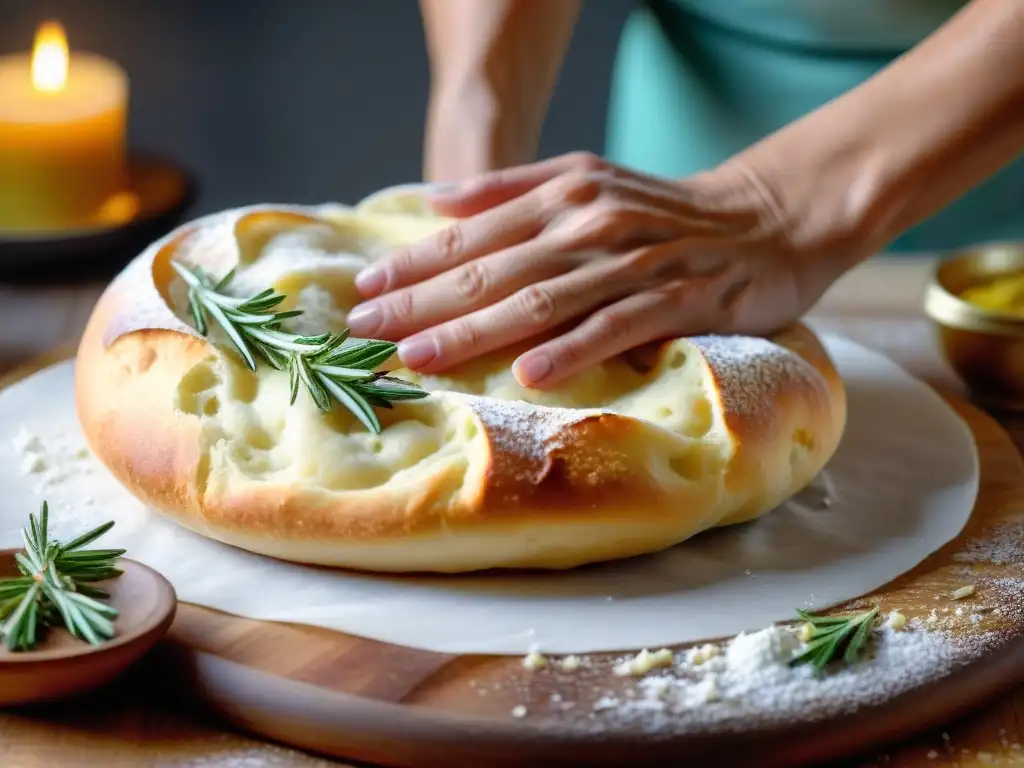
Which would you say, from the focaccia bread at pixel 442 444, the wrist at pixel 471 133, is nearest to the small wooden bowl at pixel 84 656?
the focaccia bread at pixel 442 444

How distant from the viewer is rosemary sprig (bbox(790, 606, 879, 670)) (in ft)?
4.00

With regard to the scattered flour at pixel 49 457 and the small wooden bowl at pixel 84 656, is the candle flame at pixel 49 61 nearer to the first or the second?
the scattered flour at pixel 49 457

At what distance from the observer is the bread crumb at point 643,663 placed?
3.96ft

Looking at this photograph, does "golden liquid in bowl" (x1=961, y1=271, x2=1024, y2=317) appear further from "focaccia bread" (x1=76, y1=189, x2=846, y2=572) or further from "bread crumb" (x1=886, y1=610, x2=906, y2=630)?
"bread crumb" (x1=886, y1=610, x2=906, y2=630)

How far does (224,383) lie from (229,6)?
7.56ft

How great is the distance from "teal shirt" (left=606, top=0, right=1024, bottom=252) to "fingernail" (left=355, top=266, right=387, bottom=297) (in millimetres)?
1160

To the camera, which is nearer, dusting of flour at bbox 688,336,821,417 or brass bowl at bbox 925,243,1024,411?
dusting of flour at bbox 688,336,821,417

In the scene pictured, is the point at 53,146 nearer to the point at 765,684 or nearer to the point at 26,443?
the point at 26,443

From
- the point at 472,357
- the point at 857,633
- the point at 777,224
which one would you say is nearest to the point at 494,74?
the point at 777,224

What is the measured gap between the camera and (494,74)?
2.37 m

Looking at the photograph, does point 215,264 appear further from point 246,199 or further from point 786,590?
point 246,199

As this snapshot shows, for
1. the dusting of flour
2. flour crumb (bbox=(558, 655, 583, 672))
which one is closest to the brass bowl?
the dusting of flour

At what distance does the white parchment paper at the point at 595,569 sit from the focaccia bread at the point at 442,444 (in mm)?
30

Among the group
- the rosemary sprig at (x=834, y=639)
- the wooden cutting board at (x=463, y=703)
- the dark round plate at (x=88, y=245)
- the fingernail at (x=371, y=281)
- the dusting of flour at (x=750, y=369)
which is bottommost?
the dark round plate at (x=88, y=245)
